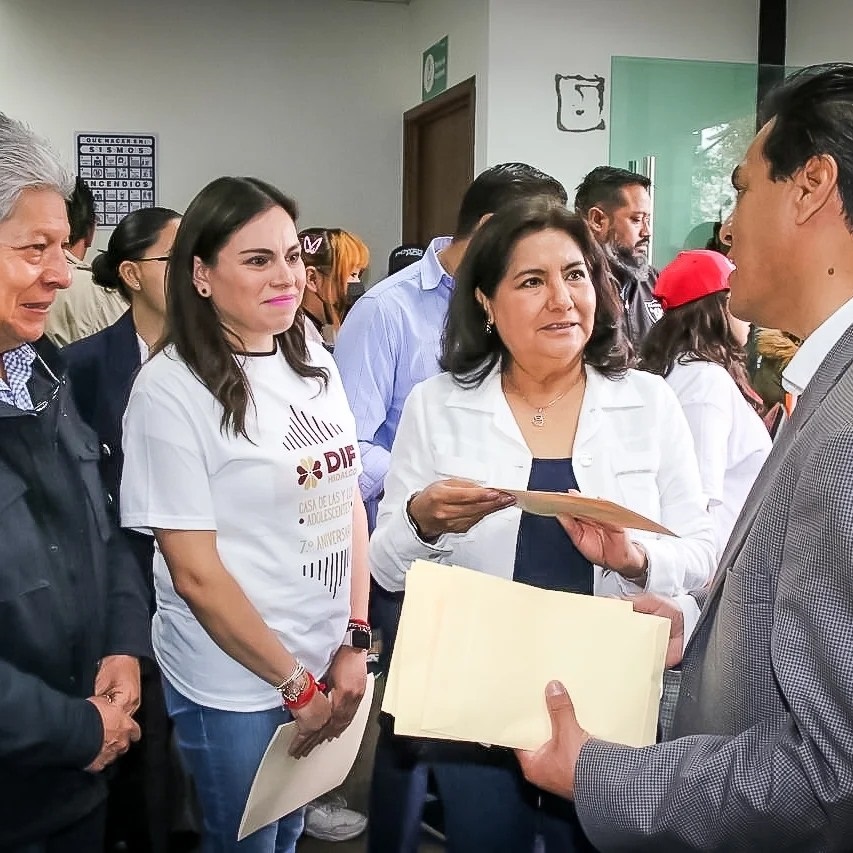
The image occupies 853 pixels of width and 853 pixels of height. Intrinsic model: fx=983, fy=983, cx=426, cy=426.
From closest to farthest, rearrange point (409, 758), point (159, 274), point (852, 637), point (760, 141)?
1. point (852, 637)
2. point (760, 141)
3. point (409, 758)
4. point (159, 274)

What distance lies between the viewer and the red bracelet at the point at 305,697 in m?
1.75

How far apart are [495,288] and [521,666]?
0.86m

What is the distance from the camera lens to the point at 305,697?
1.76 metres

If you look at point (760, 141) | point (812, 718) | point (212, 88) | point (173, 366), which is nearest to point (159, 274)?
point (173, 366)

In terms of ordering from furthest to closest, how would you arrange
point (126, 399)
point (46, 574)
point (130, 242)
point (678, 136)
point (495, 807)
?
point (678, 136)
point (130, 242)
point (126, 399)
point (495, 807)
point (46, 574)

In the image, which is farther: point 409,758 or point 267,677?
point 409,758

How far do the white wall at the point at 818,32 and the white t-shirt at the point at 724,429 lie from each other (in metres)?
3.46

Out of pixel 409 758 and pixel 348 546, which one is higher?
pixel 348 546

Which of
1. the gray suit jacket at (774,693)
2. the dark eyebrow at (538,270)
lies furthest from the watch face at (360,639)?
Answer: the gray suit jacket at (774,693)

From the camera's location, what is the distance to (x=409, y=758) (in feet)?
7.04

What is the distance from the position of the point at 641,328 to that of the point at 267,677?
6.74ft

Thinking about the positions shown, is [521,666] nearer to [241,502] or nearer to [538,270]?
[241,502]

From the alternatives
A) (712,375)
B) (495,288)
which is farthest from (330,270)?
(495,288)

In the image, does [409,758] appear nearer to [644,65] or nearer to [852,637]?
[852,637]
